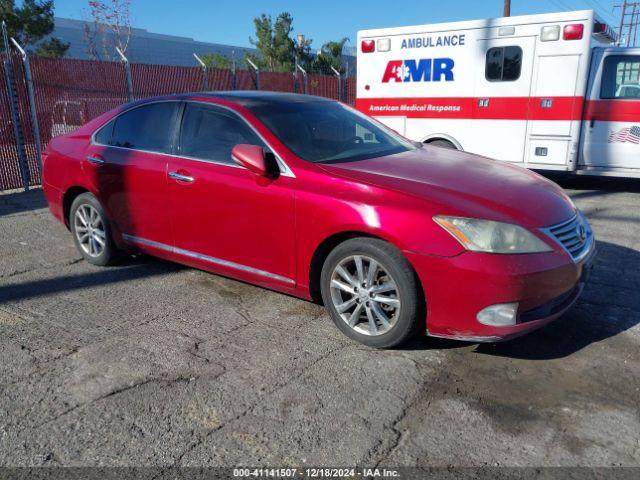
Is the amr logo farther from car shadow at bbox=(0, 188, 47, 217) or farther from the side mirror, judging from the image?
the side mirror

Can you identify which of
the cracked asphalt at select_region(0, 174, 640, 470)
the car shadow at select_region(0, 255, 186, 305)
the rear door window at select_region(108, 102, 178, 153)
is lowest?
the cracked asphalt at select_region(0, 174, 640, 470)

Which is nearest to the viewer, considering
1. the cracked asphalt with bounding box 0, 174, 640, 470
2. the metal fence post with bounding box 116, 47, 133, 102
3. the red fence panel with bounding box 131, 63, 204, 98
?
the cracked asphalt with bounding box 0, 174, 640, 470

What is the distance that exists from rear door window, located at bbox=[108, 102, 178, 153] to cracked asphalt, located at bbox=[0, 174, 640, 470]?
4.12 ft

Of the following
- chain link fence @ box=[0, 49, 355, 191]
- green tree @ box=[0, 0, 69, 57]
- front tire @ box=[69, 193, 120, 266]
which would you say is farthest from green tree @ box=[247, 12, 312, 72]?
front tire @ box=[69, 193, 120, 266]

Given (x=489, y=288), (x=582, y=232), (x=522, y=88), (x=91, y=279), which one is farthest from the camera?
(x=522, y=88)

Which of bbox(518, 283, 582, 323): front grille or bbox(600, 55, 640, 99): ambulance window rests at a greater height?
bbox(600, 55, 640, 99): ambulance window

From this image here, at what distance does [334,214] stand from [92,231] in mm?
2824

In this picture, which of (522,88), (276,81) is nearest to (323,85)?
(276,81)

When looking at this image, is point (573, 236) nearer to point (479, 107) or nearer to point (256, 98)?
point (256, 98)

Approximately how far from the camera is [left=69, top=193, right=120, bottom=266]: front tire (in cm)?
509

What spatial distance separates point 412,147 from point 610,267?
2.23 m

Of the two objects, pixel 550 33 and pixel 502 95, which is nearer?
pixel 550 33

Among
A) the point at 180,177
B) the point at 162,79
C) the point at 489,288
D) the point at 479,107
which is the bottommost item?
the point at 489,288

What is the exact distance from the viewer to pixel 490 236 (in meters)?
3.15
